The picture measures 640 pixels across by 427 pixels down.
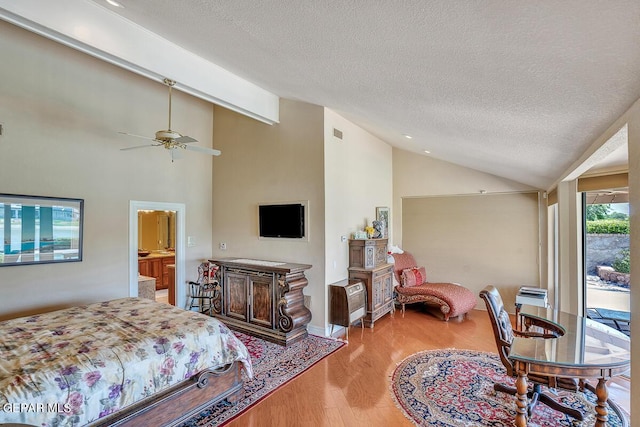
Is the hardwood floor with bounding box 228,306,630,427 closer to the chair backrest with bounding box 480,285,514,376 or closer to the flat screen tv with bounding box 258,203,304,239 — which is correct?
the chair backrest with bounding box 480,285,514,376

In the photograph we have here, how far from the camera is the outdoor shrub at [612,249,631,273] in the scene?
3855 mm

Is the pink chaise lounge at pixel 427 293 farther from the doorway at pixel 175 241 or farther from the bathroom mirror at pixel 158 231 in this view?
the bathroom mirror at pixel 158 231

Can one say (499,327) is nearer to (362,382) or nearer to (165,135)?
(362,382)

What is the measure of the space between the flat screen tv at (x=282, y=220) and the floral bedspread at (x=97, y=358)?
201 centimetres

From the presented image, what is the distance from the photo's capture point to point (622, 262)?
153 inches

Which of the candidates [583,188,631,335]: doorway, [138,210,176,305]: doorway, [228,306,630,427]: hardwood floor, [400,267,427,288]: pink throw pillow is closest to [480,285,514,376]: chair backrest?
[228,306,630,427]: hardwood floor

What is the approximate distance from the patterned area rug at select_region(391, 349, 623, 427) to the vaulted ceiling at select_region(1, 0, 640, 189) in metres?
2.27

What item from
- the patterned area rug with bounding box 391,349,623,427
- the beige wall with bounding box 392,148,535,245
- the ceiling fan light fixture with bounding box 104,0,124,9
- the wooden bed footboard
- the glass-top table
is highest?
the ceiling fan light fixture with bounding box 104,0,124,9

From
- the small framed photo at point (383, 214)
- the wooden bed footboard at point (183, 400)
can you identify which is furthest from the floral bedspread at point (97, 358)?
the small framed photo at point (383, 214)

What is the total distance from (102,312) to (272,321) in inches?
79.0

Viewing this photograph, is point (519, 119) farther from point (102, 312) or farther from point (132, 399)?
point (102, 312)

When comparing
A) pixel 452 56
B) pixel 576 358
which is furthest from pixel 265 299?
pixel 452 56

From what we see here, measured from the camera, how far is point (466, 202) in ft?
19.9

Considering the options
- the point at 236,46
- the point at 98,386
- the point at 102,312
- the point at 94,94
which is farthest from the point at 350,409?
the point at 94,94
